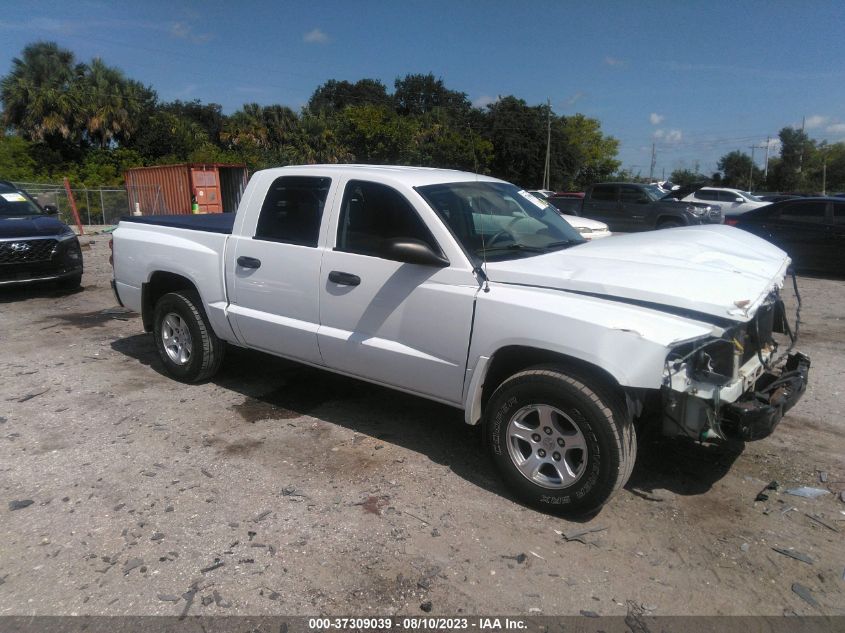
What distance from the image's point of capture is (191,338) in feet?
18.5

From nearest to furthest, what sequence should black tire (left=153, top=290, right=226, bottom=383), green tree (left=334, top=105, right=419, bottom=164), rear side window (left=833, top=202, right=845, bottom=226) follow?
black tire (left=153, top=290, right=226, bottom=383), rear side window (left=833, top=202, right=845, bottom=226), green tree (left=334, top=105, right=419, bottom=164)

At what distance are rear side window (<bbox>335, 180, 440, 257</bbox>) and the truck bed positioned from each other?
126cm

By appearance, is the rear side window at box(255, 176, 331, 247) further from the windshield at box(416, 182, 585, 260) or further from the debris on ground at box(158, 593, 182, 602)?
the debris on ground at box(158, 593, 182, 602)

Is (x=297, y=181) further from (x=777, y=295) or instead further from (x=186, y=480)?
(x=777, y=295)

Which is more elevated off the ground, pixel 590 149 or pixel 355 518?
pixel 590 149

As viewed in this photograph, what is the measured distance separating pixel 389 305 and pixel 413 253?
0.50 meters

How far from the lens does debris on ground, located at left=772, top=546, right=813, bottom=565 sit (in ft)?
10.5

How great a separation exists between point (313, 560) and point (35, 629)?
1.20 metres

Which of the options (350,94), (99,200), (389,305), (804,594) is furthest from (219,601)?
(350,94)

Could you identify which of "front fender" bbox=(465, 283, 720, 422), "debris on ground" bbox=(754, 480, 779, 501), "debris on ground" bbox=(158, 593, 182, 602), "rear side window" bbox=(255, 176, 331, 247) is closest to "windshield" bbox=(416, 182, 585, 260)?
"front fender" bbox=(465, 283, 720, 422)

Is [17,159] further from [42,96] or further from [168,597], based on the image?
[168,597]

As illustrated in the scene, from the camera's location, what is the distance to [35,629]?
2.72 m

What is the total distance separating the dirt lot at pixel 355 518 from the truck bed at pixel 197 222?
1410 millimetres

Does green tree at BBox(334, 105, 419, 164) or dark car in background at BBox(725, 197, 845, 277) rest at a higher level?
green tree at BBox(334, 105, 419, 164)
